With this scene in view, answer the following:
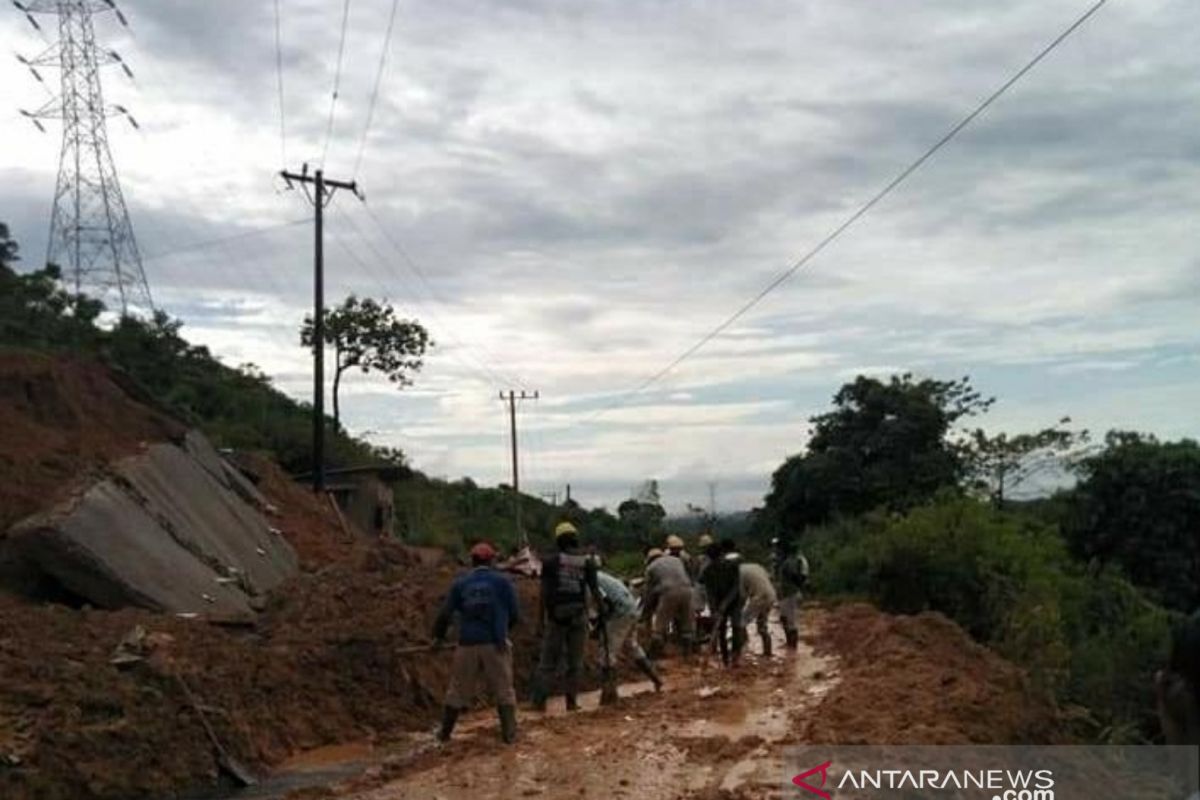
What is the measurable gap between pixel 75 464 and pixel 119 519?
11.1 feet

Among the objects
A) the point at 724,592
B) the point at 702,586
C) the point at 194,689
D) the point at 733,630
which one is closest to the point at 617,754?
the point at 194,689

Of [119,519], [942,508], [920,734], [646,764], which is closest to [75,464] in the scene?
[119,519]

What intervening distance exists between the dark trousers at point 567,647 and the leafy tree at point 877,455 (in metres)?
28.4

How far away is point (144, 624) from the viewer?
43.0 ft

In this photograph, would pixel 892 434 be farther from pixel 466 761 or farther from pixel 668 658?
pixel 466 761

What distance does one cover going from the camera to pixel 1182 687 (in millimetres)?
2473

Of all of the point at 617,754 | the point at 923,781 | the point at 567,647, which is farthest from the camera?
the point at 567,647

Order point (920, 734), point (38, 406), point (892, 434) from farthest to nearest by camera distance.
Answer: point (892, 434)
point (38, 406)
point (920, 734)

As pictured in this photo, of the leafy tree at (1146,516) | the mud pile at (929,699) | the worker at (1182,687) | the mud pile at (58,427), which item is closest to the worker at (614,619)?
the mud pile at (929,699)

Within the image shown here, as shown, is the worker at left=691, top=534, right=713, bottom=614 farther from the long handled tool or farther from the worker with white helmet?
the long handled tool

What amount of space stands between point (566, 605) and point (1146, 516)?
26.3 metres

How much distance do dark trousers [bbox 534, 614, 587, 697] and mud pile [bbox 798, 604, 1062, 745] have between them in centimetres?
250

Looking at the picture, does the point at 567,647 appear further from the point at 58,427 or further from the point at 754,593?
the point at 58,427

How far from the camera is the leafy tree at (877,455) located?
40.7 m
